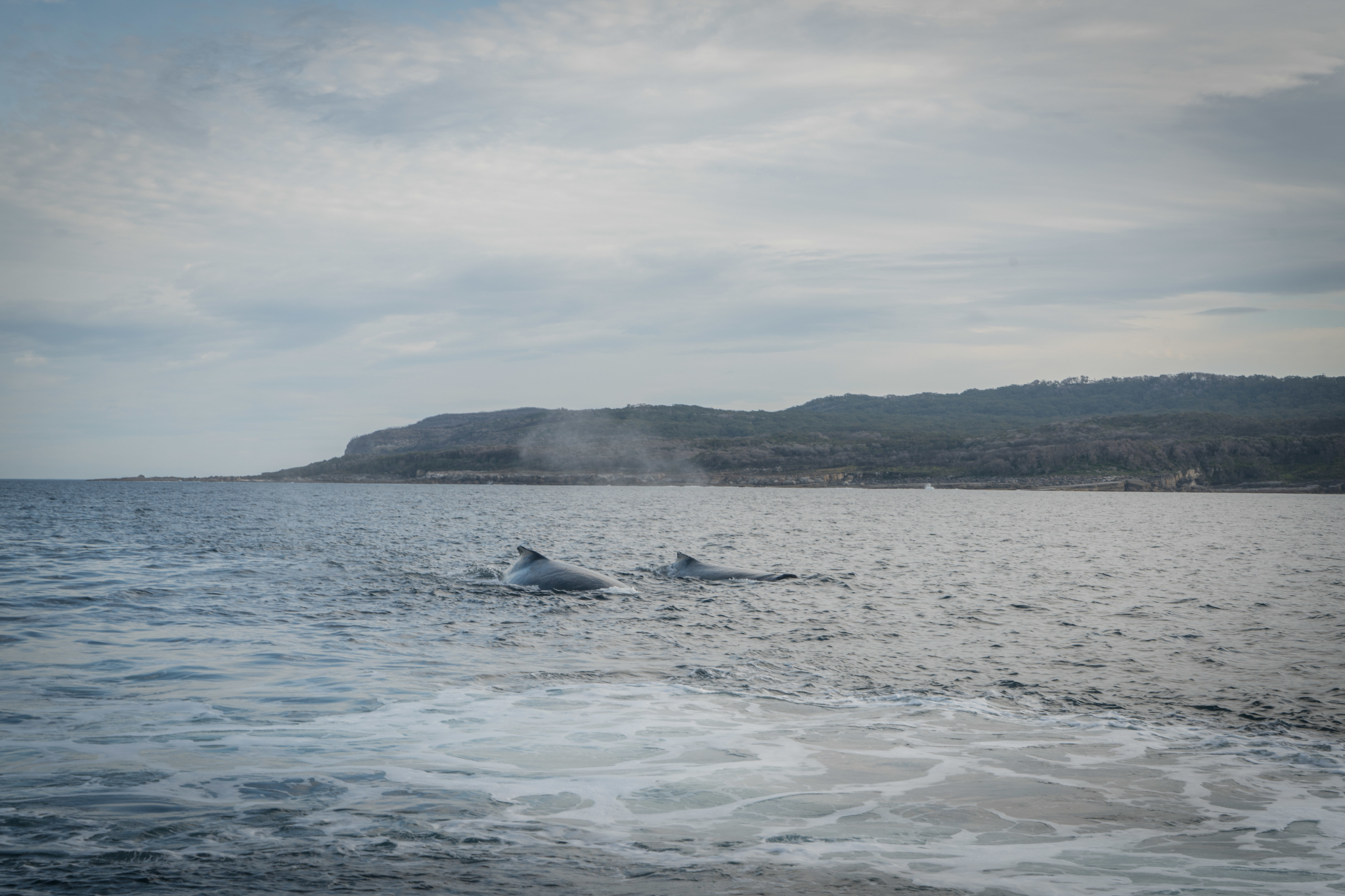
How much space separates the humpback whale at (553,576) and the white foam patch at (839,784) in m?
16.9

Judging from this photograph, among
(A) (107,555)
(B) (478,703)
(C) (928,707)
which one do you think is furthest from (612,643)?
(A) (107,555)

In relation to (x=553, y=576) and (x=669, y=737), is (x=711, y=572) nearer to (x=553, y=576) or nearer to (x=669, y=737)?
(x=553, y=576)

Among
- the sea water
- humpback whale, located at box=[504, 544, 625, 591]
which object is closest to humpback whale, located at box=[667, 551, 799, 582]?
the sea water

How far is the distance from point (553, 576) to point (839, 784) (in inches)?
920

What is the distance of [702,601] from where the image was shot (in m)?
28.9

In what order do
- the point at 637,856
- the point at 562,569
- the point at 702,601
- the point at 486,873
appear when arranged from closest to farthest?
the point at 486,873 < the point at 637,856 < the point at 702,601 < the point at 562,569

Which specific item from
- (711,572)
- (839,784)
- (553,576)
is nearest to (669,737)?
(839,784)

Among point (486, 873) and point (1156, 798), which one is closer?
point (486, 873)

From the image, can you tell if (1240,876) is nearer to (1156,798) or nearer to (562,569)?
(1156,798)

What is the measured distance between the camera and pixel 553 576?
33.2 meters

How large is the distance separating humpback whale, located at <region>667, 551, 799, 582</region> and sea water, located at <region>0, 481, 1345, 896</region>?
5.90ft

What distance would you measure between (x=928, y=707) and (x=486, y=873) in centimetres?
983

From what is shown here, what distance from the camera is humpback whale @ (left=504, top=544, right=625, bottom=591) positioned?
106 feet

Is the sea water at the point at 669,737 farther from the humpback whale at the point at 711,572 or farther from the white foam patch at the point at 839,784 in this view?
the humpback whale at the point at 711,572
